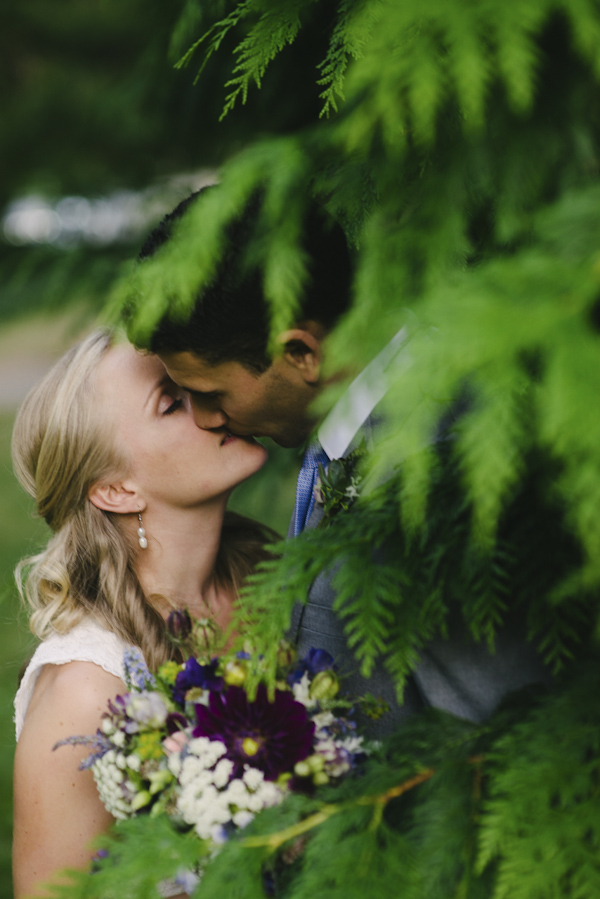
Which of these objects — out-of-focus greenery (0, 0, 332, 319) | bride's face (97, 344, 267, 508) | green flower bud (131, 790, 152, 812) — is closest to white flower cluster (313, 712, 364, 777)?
green flower bud (131, 790, 152, 812)

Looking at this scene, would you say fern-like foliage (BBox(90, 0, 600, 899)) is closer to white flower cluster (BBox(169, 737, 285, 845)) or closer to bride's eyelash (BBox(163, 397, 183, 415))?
white flower cluster (BBox(169, 737, 285, 845))

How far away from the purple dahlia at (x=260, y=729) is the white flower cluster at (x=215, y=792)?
26 millimetres

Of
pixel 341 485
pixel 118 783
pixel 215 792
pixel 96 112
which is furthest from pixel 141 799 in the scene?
pixel 96 112

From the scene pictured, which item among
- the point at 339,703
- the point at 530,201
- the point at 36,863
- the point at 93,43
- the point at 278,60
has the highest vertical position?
the point at 93,43

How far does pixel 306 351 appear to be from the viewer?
2271 mm

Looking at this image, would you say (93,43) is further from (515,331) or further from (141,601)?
(515,331)

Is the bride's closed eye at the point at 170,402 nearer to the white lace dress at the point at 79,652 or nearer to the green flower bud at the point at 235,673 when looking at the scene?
the white lace dress at the point at 79,652

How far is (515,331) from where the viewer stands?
769 mm

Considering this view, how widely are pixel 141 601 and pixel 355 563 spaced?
161 cm

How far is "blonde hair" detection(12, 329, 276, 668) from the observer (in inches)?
103

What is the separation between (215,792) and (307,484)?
1.19 metres

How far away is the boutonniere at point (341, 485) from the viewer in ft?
6.33

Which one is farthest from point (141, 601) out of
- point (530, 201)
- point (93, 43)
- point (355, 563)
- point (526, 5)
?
point (93, 43)

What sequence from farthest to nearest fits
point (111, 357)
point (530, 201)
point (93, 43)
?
point (93, 43) < point (111, 357) < point (530, 201)
